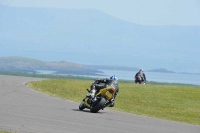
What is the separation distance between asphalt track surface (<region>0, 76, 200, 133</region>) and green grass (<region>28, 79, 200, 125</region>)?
3.14 metres

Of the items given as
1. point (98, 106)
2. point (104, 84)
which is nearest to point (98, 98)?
point (98, 106)

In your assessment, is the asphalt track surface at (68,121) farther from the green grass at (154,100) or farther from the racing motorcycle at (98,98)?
the green grass at (154,100)

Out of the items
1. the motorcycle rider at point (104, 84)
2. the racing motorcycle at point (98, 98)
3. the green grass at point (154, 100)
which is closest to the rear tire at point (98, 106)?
the racing motorcycle at point (98, 98)

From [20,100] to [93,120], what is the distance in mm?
7587

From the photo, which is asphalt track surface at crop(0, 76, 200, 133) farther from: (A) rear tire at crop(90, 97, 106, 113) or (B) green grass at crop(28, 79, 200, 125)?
(B) green grass at crop(28, 79, 200, 125)

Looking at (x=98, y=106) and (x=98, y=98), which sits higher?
(x=98, y=98)

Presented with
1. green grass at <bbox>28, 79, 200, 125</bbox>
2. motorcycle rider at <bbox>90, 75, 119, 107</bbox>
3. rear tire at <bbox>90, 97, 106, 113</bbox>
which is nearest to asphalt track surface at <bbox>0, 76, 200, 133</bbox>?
rear tire at <bbox>90, 97, 106, 113</bbox>

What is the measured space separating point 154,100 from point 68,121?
762 inches

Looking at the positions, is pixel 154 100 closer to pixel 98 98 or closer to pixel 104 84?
pixel 104 84

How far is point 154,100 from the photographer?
4153 cm

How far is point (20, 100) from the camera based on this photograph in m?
30.8

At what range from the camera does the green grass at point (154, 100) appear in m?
31.5

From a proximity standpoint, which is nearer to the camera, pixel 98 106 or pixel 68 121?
pixel 68 121

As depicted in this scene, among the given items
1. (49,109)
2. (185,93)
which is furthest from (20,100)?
(185,93)
